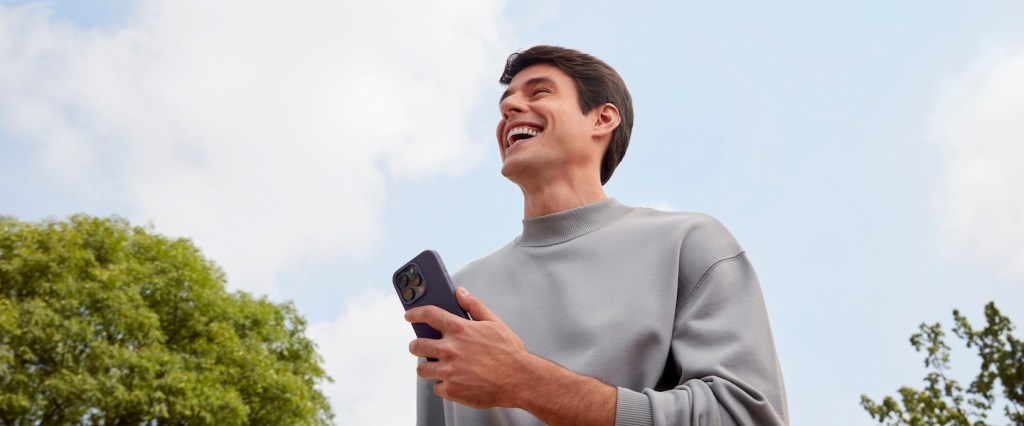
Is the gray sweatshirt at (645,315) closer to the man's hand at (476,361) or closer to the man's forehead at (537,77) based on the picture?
the man's hand at (476,361)

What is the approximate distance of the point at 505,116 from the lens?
9.61 ft

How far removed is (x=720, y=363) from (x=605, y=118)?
3.39 ft

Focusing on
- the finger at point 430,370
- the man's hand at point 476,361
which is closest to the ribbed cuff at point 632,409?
the man's hand at point 476,361

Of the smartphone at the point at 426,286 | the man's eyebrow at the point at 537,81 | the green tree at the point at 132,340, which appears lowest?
the smartphone at the point at 426,286

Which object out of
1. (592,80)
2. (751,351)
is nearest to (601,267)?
(751,351)

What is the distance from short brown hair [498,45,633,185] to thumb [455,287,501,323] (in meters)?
0.99

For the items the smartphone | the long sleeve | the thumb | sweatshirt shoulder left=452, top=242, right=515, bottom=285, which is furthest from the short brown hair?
the thumb

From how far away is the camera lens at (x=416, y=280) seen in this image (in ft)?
7.25

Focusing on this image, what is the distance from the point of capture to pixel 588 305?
2393 millimetres

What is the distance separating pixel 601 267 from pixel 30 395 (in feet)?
68.5

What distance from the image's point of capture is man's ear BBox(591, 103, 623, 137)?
113 inches

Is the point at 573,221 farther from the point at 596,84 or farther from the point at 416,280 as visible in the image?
the point at 416,280

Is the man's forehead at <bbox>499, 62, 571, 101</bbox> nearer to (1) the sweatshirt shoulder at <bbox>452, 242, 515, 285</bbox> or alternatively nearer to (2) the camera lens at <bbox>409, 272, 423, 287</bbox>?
(1) the sweatshirt shoulder at <bbox>452, 242, 515, 285</bbox>

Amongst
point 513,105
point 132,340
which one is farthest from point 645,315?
point 132,340
